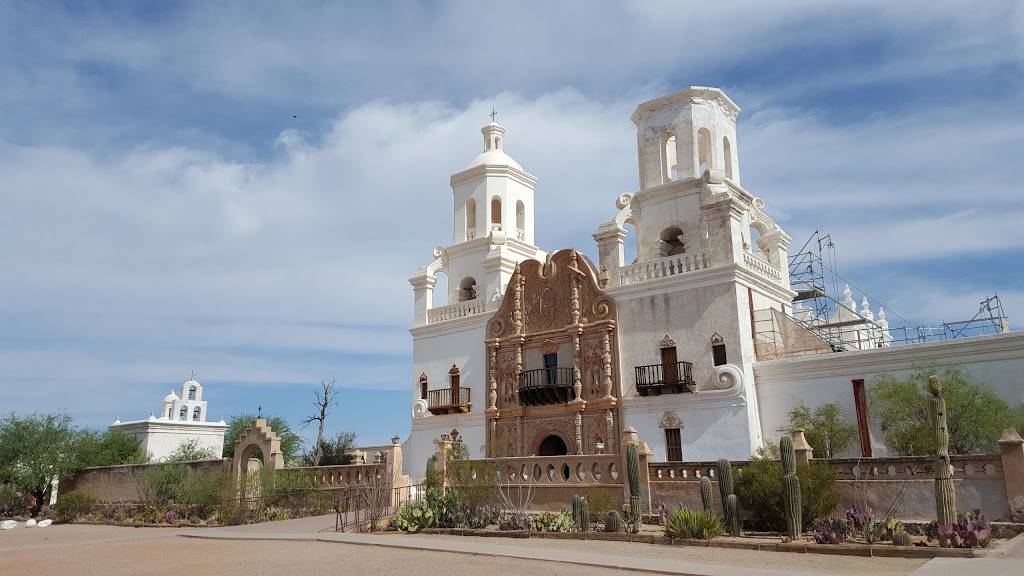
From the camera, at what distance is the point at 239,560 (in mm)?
13273

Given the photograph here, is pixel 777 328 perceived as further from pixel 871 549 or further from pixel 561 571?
pixel 561 571

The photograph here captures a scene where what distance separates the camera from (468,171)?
33375mm

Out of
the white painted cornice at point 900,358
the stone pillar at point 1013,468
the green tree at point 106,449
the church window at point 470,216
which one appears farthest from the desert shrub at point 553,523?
the green tree at point 106,449

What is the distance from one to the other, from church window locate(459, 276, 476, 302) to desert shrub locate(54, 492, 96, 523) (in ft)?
55.2

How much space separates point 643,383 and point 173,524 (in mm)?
15442

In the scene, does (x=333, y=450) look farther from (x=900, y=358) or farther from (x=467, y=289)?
(x=900, y=358)

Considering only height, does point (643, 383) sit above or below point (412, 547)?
above

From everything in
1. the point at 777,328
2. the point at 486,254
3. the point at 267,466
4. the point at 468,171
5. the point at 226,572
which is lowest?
the point at 226,572

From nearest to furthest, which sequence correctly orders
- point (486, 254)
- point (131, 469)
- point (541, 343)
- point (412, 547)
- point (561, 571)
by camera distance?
1. point (561, 571)
2. point (412, 547)
3. point (541, 343)
4. point (131, 469)
5. point (486, 254)

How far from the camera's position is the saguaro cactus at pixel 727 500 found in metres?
15.0

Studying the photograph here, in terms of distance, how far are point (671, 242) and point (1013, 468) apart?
1469 cm

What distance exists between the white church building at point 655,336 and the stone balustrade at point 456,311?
0.21 feet

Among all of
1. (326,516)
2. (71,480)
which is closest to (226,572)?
(326,516)

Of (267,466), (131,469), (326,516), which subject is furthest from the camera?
(131,469)
